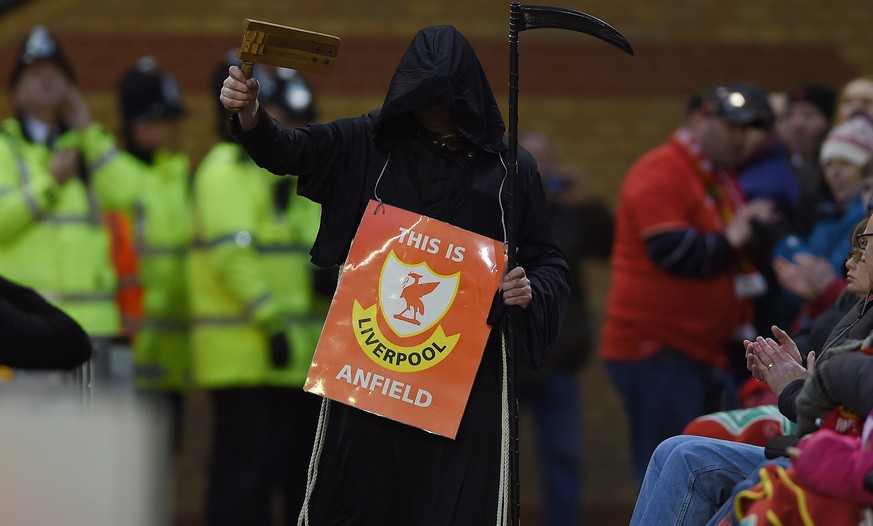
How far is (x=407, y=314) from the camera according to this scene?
473cm

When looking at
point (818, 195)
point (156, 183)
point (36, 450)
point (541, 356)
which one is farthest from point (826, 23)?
point (36, 450)

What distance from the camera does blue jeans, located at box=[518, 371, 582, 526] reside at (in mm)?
8203

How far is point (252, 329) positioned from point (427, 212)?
2.60 m

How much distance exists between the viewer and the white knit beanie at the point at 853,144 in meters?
7.05

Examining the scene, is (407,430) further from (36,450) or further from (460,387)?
(36,450)

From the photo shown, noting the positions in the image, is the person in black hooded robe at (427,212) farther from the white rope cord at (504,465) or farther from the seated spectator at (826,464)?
the seated spectator at (826,464)

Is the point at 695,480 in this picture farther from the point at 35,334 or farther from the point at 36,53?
the point at 36,53

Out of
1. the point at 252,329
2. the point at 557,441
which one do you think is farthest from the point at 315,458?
the point at 557,441

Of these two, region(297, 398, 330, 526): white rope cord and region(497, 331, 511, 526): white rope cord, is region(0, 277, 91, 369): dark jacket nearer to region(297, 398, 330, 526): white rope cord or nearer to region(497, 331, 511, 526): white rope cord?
region(297, 398, 330, 526): white rope cord

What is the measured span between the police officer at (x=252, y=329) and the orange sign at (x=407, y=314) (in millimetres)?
2423

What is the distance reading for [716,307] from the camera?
7395mm

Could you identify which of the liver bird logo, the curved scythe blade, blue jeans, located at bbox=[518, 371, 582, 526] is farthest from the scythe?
blue jeans, located at bbox=[518, 371, 582, 526]

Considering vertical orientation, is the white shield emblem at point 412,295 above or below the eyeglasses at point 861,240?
below

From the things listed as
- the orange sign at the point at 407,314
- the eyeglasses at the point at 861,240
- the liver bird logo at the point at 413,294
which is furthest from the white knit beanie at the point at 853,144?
the liver bird logo at the point at 413,294
